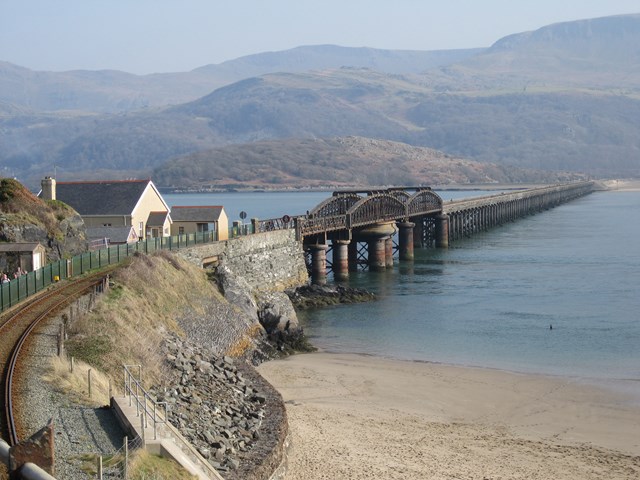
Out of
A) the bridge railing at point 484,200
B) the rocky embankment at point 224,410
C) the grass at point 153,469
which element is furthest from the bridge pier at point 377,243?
the grass at point 153,469

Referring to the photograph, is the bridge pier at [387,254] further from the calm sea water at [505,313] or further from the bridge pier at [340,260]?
the bridge pier at [340,260]

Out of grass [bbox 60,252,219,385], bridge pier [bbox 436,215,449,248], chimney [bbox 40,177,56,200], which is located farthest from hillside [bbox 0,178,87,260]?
bridge pier [bbox 436,215,449,248]

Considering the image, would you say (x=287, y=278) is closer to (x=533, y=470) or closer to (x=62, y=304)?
(x=62, y=304)

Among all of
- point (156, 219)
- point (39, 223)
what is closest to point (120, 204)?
point (156, 219)

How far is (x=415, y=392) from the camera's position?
33.1 metres

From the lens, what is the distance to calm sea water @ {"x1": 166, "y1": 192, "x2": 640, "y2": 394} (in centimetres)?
3981

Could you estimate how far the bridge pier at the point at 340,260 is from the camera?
66.4 metres

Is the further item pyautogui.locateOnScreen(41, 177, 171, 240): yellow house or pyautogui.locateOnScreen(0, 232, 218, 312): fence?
pyautogui.locateOnScreen(41, 177, 171, 240): yellow house

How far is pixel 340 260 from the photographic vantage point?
221 feet

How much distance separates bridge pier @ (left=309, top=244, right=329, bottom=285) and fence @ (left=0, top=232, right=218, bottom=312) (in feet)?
38.1

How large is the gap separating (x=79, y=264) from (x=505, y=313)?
934 inches

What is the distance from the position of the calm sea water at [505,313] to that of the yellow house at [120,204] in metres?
10.2

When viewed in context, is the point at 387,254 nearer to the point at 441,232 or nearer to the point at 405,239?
the point at 405,239

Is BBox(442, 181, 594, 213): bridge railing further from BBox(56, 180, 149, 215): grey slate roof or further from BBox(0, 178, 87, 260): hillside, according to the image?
BBox(0, 178, 87, 260): hillside
